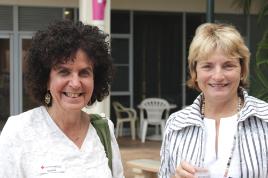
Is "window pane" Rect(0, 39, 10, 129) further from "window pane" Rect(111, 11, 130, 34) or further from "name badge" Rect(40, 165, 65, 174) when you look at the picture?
"name badge" Rect(40, 165, 65, 174)

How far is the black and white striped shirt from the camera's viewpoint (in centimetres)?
260

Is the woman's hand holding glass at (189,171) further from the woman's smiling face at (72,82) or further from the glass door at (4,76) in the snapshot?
the glass door at (4,76)

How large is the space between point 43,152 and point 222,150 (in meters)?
0.87

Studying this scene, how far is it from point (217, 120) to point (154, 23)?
1175 cm

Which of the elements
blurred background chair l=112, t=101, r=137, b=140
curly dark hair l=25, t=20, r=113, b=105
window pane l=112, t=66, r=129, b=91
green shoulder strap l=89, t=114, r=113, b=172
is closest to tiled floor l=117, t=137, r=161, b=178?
blurred background chair l=112, t=101, r=137, b=140

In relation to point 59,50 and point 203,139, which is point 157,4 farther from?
point 59,50

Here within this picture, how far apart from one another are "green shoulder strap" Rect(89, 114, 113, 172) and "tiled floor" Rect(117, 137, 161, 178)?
6.35 m

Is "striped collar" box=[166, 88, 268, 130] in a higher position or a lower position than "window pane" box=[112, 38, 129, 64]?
lower

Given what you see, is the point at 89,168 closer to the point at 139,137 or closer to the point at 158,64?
the point at 139,137

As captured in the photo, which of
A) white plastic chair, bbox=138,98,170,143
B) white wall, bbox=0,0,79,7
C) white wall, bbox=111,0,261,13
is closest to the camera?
white wall, bbox=0,0,79,7

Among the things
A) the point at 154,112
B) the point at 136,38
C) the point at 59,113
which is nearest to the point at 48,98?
the point at 59,113

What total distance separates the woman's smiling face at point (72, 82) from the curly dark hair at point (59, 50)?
0.09ft

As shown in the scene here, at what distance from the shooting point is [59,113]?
8.38ft

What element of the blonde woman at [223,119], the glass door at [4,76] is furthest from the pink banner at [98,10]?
the blonde woman at [223,119]
